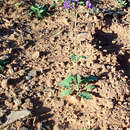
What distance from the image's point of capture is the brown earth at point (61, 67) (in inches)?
132

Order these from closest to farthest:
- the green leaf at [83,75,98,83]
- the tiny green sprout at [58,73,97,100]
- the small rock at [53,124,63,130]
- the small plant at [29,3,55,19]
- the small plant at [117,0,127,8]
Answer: the small rock at [53,124,63,130] → the tiny green sprout at [58,73,97,100] → the green leaf at [83,75,98,83] → the small plant at [29,3,55,19] → the small plant at [117,0,127,8]

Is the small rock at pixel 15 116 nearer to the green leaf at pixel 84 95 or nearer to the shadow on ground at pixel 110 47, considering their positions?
the green leaf at pixel 84 95

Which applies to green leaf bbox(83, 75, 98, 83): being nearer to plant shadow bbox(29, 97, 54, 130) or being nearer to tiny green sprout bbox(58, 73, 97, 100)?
tiny green sprout bbox(58, 73, 97, 100)

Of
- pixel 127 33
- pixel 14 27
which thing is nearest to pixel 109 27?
pixel 127 33

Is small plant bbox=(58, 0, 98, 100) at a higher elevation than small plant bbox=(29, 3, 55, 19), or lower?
lower

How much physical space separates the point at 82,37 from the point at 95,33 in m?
0.48

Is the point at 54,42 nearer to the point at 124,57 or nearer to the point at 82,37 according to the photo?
the point at 82,37

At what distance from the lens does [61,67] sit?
4.07 metres

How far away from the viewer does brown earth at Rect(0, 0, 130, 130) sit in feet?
11.0

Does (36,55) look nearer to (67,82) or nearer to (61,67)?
(61,67)

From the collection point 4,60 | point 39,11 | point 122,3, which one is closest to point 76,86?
point 4,60

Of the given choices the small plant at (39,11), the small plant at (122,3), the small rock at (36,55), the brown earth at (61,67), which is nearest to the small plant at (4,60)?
the brown earth at (61,67)

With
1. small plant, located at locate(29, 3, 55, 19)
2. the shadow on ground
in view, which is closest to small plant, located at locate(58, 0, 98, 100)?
the shadow on ground

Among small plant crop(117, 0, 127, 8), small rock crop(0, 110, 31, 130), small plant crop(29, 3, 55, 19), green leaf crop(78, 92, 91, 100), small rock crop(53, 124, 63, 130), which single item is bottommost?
small rock crop(53, 124, 63, 130)
